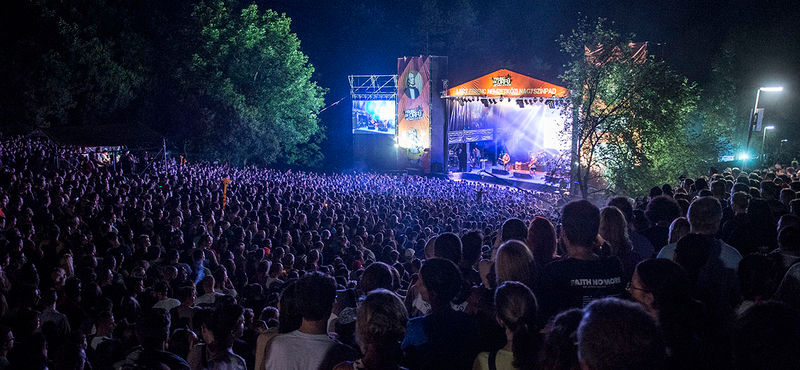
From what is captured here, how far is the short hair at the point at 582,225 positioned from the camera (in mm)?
3385

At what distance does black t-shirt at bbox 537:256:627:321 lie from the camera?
3271 mm

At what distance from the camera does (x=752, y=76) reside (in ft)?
101

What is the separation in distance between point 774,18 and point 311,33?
1203 inches

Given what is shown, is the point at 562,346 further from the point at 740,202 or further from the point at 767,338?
the point at 740,202

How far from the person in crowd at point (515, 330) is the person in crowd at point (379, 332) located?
461 mm

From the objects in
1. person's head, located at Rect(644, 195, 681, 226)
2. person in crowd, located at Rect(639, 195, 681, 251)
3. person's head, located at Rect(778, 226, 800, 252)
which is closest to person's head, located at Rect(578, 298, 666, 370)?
person's head, located at Rect(778, 226, 800, 252)

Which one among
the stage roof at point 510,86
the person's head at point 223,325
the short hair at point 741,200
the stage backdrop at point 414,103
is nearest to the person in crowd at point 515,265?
the person's head at point 223,325

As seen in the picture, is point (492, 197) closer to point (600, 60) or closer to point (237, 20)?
point (600, 60)

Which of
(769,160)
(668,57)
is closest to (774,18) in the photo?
(668,57)

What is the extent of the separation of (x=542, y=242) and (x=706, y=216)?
1367mm

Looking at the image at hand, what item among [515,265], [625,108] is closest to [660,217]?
[515,265]

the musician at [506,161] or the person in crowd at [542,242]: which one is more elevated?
the person in crowd at [542,242]

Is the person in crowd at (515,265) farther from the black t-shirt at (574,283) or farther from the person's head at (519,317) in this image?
the person's head at (519,317)

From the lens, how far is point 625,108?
574 inches
